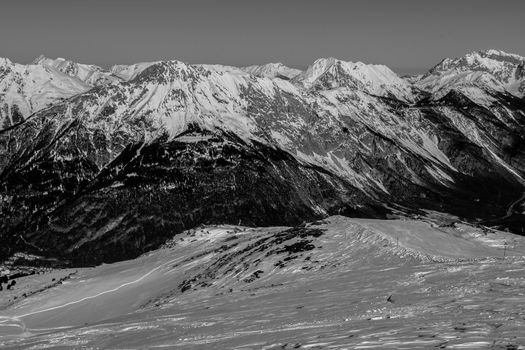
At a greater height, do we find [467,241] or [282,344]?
[282,344]

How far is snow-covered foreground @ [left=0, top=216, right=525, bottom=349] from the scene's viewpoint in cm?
4447

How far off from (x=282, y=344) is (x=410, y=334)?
8.24 meters

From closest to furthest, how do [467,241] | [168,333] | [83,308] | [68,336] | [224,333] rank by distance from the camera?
[224,333], [168,333], [68,336], [467,241], [83,308]

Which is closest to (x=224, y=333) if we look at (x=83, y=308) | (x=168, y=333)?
(x=168, y=333)

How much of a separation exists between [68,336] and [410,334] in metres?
35.9

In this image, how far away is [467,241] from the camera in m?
122

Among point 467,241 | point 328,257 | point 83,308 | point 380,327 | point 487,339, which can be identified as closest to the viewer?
point 487,339

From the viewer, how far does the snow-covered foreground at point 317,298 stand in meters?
44.5

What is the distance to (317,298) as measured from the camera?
68.9 metres

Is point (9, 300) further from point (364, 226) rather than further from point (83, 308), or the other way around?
point (364, 226)

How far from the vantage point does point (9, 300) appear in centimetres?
17138

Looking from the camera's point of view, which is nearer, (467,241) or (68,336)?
→ (68,336)

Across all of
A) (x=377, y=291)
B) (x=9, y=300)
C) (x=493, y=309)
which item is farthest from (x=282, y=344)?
(x=9, y=300)

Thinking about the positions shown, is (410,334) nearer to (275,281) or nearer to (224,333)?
(224,333)
